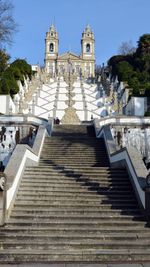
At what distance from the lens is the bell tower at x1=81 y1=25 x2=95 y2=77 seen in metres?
98.2

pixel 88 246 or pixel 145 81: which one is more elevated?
pixel 145 81

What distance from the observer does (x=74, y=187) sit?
1080cm

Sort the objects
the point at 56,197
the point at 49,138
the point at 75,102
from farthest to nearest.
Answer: the point at 75,102 < the point at 49,138 < the point at 56,197

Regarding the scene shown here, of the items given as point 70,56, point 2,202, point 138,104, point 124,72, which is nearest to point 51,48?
point 70,56

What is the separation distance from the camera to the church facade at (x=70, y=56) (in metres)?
96.2

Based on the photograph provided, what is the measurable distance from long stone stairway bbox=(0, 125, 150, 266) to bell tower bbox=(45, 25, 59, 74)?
3432 inches

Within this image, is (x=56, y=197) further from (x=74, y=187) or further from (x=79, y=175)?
(x=79, y=175)

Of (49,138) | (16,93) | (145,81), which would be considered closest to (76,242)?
(49,138)

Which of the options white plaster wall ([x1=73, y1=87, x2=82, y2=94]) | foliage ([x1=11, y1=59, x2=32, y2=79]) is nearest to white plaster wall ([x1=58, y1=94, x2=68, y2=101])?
white plaster wall ([x1=73, y1=87, x2=82, y2=94])

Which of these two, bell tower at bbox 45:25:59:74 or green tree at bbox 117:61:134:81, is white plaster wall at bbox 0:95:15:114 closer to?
green tree at bbox 117:61:134:81

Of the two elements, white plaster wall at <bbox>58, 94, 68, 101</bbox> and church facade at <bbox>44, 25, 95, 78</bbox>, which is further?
church facade at <bbox>44, 25, 95, 78</bbox>

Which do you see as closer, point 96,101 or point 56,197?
point 56,197

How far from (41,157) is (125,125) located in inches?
281

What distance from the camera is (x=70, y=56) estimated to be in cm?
9669
